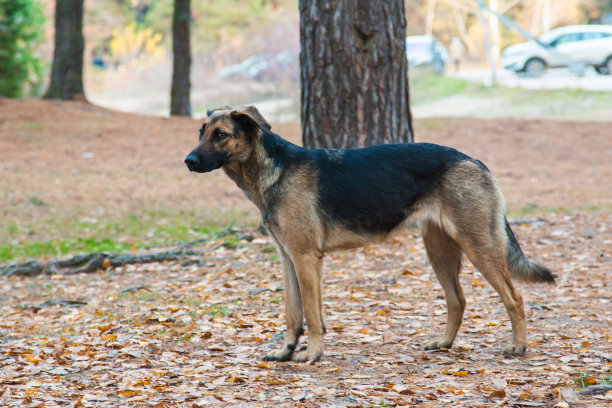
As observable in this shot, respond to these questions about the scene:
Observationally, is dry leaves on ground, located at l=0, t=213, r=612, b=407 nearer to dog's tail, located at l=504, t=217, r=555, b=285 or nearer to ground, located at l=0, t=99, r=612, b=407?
ground, located at l=0, t=99, r=612, b=407

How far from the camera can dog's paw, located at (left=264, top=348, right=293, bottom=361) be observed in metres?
5.18

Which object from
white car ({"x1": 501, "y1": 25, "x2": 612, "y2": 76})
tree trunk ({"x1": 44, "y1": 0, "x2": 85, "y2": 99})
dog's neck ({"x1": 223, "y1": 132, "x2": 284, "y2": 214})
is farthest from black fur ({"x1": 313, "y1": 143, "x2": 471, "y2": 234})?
white car ({"x1": 501, "y1": 25, "x2": 612, "y2": 76})

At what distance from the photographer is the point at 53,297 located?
7.67 meters

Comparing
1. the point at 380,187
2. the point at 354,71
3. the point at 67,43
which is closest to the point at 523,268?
the point at 380,187

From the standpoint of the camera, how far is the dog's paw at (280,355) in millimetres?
5176

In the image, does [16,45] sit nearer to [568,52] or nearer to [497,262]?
[497,262]

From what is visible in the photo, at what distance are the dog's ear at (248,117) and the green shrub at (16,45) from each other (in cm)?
1677

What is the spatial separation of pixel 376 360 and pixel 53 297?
4183 millimetres

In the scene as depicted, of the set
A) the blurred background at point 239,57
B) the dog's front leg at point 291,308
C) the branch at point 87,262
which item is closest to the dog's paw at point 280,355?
the dog's front leg at point 291,308

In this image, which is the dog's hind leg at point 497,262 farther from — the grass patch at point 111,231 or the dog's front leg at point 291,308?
the grass patch at point 111,231

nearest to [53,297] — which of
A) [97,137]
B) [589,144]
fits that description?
[97,137]

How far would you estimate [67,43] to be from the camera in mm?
18672

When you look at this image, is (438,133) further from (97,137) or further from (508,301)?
(508,301)

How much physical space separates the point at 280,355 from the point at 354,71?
404 cm
